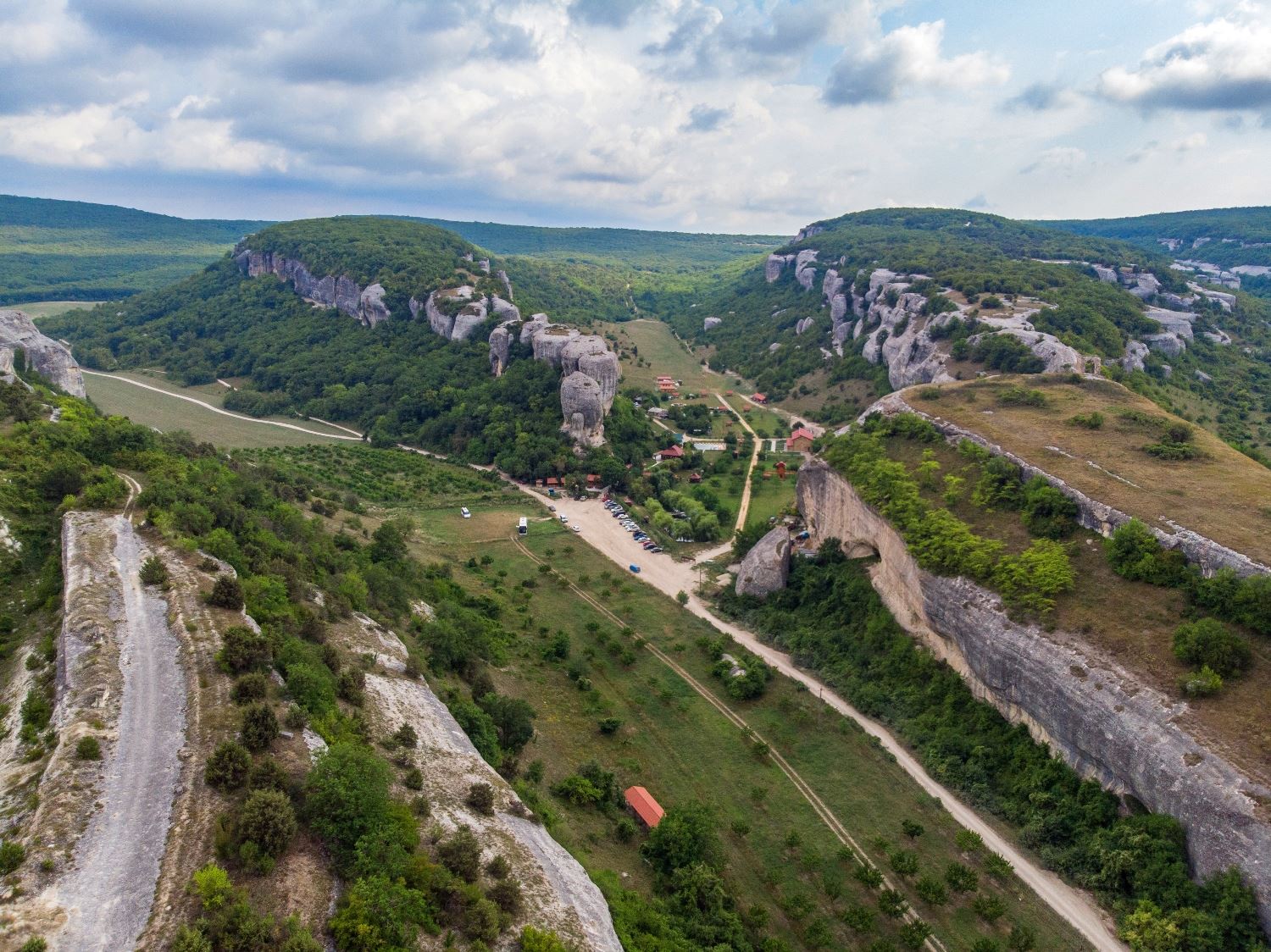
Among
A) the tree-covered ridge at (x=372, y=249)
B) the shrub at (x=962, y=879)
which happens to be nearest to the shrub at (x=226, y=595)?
the shrub at (x=962, y=879)

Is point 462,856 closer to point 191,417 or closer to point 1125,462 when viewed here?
point 1125,462

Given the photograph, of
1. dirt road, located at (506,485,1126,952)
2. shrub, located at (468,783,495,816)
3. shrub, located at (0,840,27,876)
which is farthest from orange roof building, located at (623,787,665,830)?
shrub, located at (0,840,27,876)

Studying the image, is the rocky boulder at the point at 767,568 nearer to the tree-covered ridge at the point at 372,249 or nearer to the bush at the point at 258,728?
the bush at the point at 258,728

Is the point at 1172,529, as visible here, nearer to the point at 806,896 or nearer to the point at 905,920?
the point at 905,920

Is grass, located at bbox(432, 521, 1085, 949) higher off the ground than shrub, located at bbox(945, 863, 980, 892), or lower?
lower

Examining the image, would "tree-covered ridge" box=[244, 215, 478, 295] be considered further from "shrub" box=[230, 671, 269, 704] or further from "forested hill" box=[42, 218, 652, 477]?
"shrub" box=[230, 671, 269, 704]

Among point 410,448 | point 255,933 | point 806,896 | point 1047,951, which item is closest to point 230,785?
point 255,933
